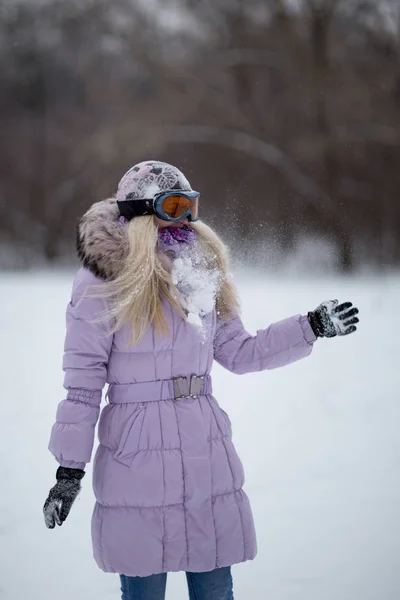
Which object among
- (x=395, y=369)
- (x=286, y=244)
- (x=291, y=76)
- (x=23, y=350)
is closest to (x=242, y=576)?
(x=395, y=369)

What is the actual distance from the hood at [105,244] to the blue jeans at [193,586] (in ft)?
1.89

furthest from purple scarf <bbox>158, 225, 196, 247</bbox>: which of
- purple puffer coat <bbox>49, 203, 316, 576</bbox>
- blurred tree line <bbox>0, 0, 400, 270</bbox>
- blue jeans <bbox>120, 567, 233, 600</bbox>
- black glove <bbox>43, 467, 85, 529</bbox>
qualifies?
blurred tree line <bbox>0, 0, 400, 270</bbox>

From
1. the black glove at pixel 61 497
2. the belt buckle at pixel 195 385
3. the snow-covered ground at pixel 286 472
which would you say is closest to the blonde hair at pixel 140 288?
the belt buckle at pixel 195 385

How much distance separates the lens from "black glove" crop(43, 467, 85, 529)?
4.53 ft

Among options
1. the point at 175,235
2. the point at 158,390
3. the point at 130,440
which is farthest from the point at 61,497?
the point at 175,235

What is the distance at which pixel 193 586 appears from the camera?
1432 millimetres

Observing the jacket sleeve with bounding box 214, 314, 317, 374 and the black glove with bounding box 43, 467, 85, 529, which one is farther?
the jacket sleeve with bounding box 214, 314, 317, 374

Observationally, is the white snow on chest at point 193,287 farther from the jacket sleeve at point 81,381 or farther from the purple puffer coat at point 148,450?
the jacket sleeve at point 81,381

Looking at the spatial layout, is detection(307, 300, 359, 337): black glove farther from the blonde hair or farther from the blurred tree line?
the blurred tree line

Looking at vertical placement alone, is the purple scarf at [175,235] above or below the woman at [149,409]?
above

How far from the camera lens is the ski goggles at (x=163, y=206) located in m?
1.45

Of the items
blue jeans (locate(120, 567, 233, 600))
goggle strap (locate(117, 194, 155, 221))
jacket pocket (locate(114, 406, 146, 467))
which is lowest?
blue jeans (locate(120, 567, 233, 600))

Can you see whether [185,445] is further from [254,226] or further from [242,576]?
[254,226]

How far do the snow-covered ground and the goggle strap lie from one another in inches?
45.8
